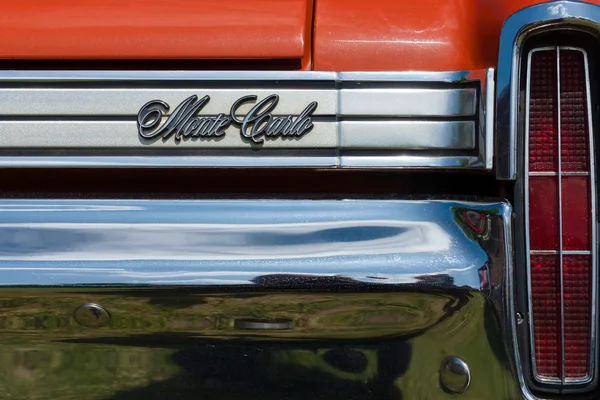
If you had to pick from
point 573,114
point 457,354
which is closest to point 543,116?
point 573,114

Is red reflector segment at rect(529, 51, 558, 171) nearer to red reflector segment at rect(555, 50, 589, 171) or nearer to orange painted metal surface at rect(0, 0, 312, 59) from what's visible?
red reflector segment at rect(555, 50, 589, 171)

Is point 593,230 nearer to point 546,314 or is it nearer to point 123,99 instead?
point 546,314

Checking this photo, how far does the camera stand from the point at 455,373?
139cm

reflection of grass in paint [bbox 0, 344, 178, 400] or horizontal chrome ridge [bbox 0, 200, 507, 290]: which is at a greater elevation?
horizontal chrome ridge [bbox 0, 200, 507, 290]

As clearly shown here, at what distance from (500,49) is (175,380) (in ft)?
2.93

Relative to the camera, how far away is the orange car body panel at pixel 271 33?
1.47 metres

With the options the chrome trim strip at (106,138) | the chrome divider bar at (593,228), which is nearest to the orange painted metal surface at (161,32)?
the chrome trim strip at (106,138)

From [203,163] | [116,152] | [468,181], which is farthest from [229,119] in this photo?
[468,181]

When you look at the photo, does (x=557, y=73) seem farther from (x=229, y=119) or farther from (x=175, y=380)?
(x=175, y=380)

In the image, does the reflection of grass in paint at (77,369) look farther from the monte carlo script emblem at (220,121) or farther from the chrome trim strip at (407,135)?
the chrome trim strip at (407,135)

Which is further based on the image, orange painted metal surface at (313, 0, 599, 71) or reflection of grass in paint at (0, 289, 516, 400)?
orange painted metal surface at (313, 0, 599, 71)

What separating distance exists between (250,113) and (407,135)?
0.31 metres

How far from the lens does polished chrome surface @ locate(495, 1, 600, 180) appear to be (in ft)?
4.63

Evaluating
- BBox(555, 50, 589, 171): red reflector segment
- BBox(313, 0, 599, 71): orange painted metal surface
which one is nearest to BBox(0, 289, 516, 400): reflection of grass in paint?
BBox(555, 50, 589, 171): red reflector segment
